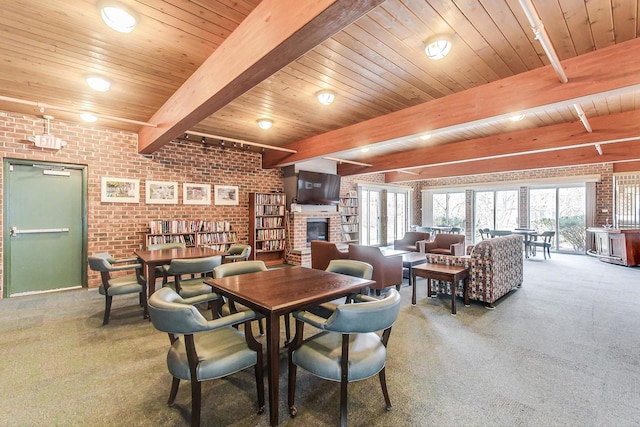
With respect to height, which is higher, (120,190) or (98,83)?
(98,83)

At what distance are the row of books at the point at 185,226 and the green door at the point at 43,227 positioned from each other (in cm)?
105

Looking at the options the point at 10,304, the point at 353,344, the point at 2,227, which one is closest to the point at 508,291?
the point at 353,344

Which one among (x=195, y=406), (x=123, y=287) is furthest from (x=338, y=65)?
(x=123, y=287)

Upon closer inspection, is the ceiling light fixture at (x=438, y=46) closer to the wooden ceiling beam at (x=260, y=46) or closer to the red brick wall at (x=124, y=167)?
the wooden ceiling beam at (x=260, y=46)

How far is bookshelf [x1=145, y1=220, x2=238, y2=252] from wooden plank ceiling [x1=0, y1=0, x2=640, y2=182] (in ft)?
5.58

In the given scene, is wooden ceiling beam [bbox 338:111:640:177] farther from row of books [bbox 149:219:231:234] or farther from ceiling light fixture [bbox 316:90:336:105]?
row of books [bbox 149:219:231:234]

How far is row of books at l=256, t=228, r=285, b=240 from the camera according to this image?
21.8 ft

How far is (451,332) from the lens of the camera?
3135mm

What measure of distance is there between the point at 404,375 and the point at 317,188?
5.23m

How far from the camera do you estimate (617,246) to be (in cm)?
705

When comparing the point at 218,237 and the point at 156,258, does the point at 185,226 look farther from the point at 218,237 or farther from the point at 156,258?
the point at 156,258

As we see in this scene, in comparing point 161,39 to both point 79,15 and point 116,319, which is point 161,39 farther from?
point 116,319

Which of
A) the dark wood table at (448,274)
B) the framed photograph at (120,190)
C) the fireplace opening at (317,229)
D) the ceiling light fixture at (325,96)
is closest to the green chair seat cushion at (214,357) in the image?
the ceiling light fixture at (325,96)

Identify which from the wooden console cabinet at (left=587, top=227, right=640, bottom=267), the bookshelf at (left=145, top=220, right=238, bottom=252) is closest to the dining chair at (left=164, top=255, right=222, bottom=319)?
the bookshelf at (left=145, top=220, right=238, bottom=252)
